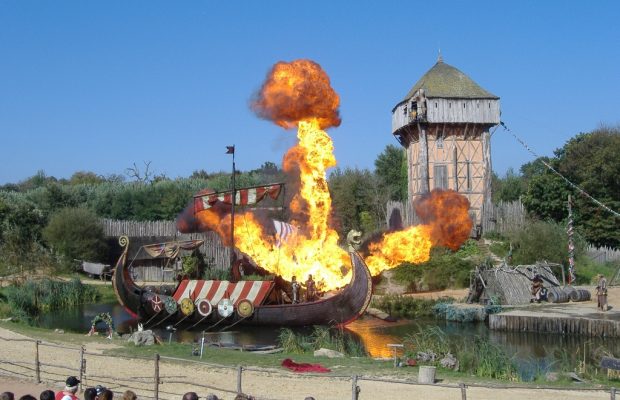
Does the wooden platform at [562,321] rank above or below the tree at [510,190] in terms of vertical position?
below

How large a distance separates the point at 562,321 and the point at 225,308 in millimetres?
11934

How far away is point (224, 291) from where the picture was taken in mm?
27984

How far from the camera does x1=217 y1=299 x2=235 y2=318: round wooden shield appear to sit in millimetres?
26606

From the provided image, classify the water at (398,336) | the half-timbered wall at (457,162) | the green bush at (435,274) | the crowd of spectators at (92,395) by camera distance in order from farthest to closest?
the half-timbered wall at (457,162)
the green bush at (435,274)
the water at (398,336)
the crowd of spectators at (92,395)

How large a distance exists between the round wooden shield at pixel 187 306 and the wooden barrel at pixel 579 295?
51.3 ft

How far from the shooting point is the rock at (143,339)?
64.0 ft

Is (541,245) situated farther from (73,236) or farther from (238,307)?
(73,236)

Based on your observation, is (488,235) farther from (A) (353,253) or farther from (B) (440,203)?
(A) (353,253)

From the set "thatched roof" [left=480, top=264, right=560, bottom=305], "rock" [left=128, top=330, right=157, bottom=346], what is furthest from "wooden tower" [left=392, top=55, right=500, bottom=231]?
"rock" [left=128, top=330, right=157, bottom=346]

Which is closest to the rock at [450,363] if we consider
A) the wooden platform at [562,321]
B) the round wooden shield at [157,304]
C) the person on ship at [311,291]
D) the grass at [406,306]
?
the wooden platform at [562,321]

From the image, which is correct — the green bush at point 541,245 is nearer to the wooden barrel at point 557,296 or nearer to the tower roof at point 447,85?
the wooden barrel at point 557,296

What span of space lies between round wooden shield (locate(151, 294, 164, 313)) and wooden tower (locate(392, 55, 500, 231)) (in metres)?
22.6

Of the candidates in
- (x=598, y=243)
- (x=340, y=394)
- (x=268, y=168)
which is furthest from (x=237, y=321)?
(x=268, y=168)

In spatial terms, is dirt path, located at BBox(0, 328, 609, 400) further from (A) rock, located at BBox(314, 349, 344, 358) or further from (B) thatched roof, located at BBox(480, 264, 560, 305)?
(B) thatched roof, located at BBox(480, 264, 560, 305)
